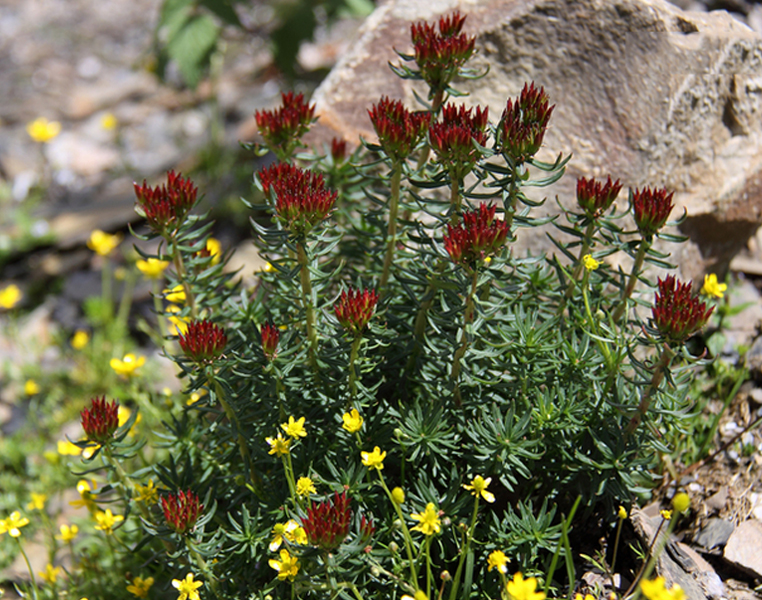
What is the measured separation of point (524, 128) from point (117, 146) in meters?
6.45

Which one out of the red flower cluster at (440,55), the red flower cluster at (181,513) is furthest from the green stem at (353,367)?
the red flower cluster at (440,55)

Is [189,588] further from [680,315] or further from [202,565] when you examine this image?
[680,315]

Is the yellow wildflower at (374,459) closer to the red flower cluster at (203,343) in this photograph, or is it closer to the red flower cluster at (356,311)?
the red flower cluster at (356,311)

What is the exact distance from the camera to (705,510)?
9.02ft

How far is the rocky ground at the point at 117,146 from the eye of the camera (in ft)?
9.30

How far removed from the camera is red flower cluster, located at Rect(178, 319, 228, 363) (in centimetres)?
222

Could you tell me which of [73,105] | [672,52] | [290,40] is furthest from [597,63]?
[73,105]

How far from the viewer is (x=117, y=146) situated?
7535mm

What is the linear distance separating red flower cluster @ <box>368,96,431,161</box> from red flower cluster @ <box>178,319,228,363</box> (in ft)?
2.89

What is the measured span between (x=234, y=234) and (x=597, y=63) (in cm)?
362

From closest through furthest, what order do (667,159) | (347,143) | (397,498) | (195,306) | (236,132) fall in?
(397,498), (195,306), (667,159), (347,143), (236,132)

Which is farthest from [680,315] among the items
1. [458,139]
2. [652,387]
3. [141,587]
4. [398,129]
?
[141,587]

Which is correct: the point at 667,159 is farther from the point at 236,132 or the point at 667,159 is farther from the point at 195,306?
the point at 236,132

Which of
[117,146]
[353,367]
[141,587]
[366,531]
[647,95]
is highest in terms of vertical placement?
[647,95]
